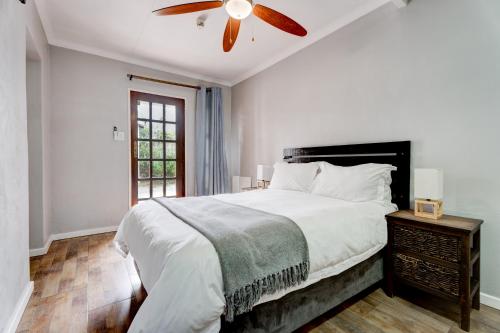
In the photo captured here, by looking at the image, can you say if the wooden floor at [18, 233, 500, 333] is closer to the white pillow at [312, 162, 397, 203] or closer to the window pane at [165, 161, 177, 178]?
the white pillow at [312, 162, 397, 203]

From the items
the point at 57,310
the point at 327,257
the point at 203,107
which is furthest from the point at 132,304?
the point at 203,107

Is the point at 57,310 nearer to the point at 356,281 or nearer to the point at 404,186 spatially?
the point at 356,281

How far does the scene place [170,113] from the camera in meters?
4.05

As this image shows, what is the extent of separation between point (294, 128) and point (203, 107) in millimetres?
1786

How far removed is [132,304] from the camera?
1740 mm

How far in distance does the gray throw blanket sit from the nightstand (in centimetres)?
94

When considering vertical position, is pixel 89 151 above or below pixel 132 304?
above

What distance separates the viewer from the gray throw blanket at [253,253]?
1087 millimetres

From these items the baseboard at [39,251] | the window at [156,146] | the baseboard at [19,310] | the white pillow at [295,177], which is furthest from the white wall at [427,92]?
the baseboard at [39,251]

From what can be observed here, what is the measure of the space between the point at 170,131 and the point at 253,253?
3.37 m

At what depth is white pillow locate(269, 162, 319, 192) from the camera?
8.92 feet

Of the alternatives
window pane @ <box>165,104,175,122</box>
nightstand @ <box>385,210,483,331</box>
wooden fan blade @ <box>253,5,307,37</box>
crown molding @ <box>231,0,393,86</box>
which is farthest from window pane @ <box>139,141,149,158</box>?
nightstand @ <box>385,210,483,331</box>

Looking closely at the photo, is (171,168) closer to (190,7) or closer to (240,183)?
(240,183)

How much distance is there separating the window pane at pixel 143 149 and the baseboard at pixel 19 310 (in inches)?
87.0
